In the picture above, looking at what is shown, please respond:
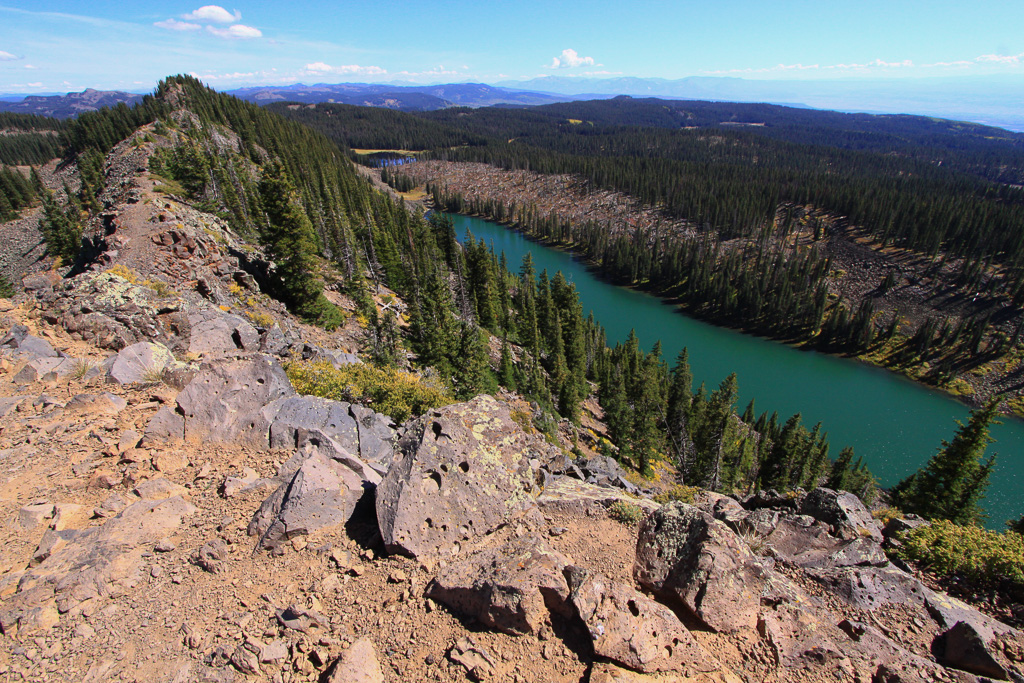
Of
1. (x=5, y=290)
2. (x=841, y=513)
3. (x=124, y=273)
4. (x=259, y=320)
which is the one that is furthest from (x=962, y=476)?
(x=5, y=290)

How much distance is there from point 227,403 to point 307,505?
21.0 feet

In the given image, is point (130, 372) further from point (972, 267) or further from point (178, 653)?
point (972, 267)

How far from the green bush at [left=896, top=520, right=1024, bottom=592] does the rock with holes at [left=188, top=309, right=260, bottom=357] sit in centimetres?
3052

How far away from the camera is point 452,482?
1214cm

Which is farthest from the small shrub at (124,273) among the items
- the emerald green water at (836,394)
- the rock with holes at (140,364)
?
the emerald green water at (836,394)

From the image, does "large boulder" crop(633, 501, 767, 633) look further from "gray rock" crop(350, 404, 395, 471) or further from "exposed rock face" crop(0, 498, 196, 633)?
"exposed rock face" crop(0, 498, 196, 633)

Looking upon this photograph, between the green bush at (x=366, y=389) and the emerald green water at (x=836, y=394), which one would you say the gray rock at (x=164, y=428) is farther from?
the emerald green water at (x=836, y=394)

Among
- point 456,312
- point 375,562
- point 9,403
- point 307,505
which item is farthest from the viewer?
point 456,312

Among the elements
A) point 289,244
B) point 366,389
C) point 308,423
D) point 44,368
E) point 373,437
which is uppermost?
point 289,244

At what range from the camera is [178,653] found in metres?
8.55

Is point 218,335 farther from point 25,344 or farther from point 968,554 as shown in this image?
point 968,554

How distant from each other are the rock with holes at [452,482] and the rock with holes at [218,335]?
50.5 feet

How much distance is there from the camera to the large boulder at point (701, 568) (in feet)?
32.1

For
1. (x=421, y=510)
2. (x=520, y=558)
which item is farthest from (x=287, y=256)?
(x=520, y=558)
